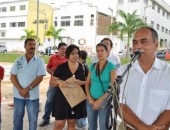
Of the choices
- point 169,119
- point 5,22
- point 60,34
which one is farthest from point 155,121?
point 5,22

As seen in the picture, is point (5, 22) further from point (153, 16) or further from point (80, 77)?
point (80, 77)

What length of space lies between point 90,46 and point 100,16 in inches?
216

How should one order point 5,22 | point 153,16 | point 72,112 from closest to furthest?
point 72,112, point 153,16, point 5,22

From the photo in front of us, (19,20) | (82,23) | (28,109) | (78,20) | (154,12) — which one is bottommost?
(28,109)

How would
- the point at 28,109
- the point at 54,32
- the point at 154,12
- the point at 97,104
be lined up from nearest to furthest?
the point at 97,104 → the point at 28,109 → the point at 54,32 → the point at 154,12

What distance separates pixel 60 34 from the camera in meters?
49.0

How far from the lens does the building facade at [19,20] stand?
168 ft

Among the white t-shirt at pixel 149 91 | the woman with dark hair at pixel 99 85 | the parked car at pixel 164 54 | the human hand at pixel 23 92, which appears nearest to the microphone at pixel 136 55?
the white t-shirt at pixel 149 91

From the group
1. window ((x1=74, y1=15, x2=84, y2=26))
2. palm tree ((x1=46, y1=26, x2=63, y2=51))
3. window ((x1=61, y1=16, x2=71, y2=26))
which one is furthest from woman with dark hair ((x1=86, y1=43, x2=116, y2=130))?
window ((x1=61, y1=16, x2=71, y2=26))

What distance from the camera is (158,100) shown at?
2.37m

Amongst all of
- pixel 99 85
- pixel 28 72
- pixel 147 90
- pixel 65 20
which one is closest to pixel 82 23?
pixel 65 20

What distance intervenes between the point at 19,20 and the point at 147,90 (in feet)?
175

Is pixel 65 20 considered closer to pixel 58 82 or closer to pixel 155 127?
pixel 58 82

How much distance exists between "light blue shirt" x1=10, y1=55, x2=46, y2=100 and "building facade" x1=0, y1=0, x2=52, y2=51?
4644 cm
